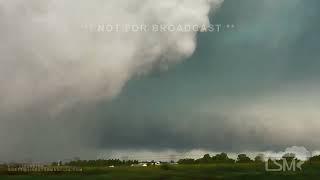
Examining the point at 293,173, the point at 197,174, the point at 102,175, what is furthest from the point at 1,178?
the point at 293,173

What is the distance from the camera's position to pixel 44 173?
7623 inches

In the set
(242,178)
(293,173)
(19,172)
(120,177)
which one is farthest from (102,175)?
(293,173)

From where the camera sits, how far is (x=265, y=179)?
612 ft

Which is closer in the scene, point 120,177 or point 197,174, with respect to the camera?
point 120,177

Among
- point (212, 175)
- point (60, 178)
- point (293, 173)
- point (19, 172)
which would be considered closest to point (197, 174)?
point (212, 175)

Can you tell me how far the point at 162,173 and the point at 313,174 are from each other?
5191 centimetres

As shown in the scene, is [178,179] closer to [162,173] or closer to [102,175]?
[162,173]

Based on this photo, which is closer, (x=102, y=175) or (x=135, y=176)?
(x=135, y=176)

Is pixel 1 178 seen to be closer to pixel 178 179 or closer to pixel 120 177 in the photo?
pixel 120 177

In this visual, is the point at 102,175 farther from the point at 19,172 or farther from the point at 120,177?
the point at 19,172

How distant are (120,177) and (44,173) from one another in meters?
29.6

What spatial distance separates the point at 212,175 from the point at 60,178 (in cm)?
5389

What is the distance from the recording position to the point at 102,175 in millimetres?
191625

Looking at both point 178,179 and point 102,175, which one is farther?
point 102,175
